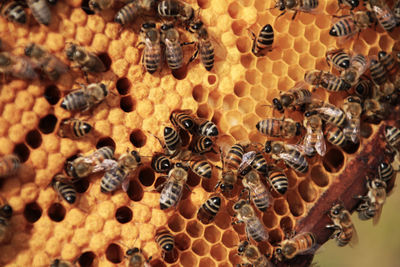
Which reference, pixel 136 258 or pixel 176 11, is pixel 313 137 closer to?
pixel 176 11

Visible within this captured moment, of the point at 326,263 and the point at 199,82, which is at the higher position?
the point at 199,82

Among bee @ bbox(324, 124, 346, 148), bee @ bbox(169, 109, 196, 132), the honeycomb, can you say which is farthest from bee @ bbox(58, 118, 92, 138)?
bee @ bbox(324, 124, 346, 148)

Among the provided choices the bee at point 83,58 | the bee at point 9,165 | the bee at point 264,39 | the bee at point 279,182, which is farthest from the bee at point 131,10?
the bee at point 279,182

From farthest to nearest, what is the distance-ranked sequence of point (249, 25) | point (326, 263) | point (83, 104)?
point (326, 263)
point (249, 25)
point (83, 104)

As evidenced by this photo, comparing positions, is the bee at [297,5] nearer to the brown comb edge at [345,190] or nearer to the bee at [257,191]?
the brown comb edge at [345,190]

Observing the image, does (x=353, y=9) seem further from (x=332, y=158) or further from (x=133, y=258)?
(x=133, y=258)

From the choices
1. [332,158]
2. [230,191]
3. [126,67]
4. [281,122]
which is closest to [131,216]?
[230,191]
